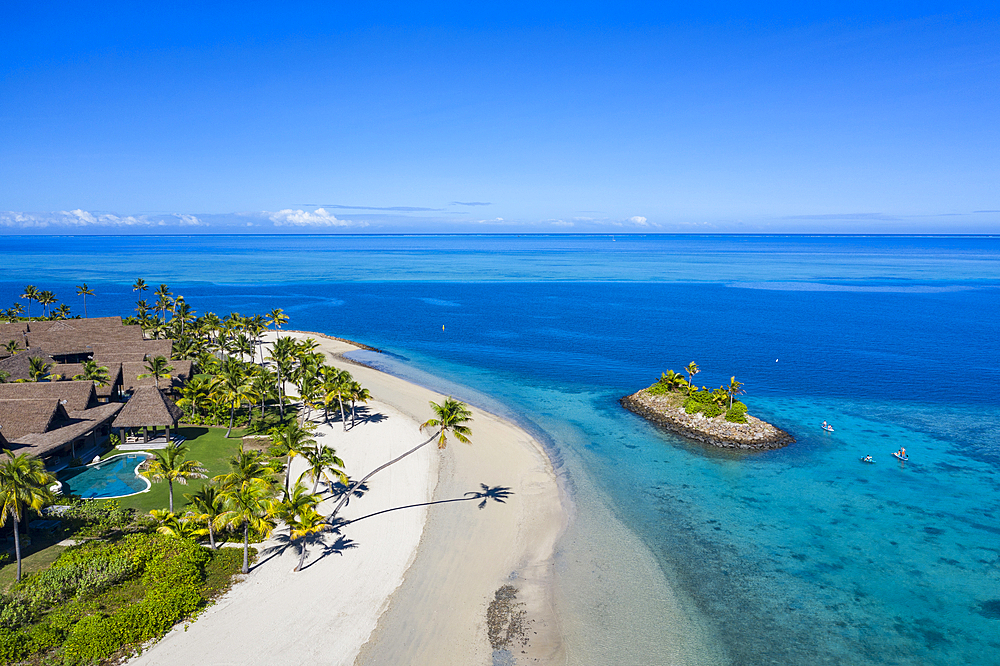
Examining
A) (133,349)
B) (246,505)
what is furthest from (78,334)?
(246,505)

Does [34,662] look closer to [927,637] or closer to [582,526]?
[582,526]

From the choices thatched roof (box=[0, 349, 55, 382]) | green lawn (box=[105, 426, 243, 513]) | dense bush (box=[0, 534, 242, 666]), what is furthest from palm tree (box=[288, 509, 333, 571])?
thatched roof (box=[0, 349, 55, 382])

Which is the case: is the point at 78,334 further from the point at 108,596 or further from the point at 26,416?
the point at 108,596

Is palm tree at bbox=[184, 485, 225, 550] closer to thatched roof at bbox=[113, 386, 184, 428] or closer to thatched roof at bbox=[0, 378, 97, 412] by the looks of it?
thatched roof at bbox=[113, 386, 184, 428]

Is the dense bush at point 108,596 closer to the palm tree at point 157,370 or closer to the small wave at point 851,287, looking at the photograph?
the palm tree at point 157,370

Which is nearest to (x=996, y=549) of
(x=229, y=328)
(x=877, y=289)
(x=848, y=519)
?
(x=848, y=519)
